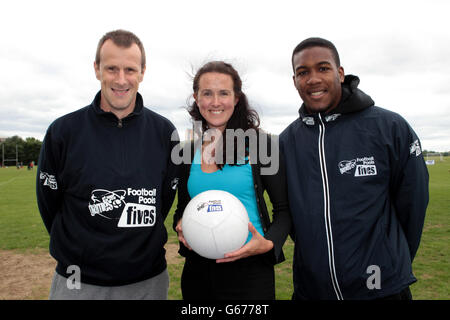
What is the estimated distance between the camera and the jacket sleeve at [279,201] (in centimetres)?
314

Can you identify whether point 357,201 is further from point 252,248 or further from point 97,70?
point 97,70

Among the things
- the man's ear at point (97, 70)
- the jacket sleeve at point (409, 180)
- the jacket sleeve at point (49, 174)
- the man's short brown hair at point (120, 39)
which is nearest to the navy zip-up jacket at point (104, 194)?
the jacket sleeve at point (49, 174)

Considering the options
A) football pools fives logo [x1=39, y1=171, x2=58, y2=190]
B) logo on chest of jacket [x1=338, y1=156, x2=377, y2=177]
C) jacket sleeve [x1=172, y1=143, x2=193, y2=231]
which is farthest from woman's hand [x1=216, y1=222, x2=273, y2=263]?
football pools fives logo [x1=39, y1=171, x2=58, y2=190]

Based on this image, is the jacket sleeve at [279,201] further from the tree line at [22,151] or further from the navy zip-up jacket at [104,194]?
the tree line at [22,151]

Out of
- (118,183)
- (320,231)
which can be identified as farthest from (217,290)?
(118,183)

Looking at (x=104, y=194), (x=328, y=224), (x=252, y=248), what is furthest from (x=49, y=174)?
(x=328, y=224)

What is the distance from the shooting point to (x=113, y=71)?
3.35m

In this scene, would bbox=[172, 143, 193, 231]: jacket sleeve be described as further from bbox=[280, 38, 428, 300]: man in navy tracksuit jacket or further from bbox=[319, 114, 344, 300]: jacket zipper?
bbox=[319, 114, 344, 300]: jacket zipper

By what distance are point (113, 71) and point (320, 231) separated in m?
2.69

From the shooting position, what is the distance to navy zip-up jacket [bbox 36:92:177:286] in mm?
3117

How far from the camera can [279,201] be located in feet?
10.8

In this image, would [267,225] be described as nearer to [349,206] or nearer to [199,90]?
[349,206]

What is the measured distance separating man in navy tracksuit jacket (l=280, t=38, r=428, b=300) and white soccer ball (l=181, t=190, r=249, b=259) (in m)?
0.71

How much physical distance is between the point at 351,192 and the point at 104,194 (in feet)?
8.00
